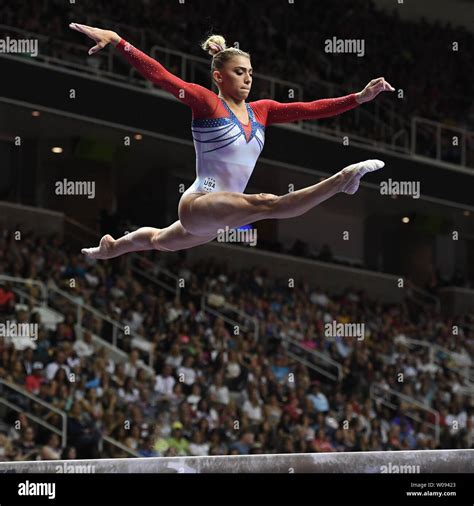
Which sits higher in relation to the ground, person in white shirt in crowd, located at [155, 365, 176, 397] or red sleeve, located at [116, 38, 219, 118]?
red sleeve, located at [116, 38, 219, 118]

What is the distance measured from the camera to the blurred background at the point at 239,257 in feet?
43.4

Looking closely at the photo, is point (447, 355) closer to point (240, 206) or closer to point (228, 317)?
point (228, 317)

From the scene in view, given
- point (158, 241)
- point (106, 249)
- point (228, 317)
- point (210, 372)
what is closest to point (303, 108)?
point (158, 241)

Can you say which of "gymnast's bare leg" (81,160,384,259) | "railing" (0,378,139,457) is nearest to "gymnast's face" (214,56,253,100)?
"gymnast's bare leg" (81,160,384,259)

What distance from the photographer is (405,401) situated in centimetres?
1573

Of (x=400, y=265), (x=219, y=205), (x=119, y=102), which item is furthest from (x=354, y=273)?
(x=219, y=205)

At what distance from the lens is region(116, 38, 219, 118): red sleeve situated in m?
6.24

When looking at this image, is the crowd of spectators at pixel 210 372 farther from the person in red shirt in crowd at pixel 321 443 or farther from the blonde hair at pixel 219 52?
the blonde hair at pixel 219 52

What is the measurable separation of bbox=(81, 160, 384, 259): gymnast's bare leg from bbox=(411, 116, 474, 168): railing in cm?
1215

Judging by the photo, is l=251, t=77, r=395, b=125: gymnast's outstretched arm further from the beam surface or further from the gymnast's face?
the beam surface

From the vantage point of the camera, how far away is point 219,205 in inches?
250

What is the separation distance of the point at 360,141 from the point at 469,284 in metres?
4.63

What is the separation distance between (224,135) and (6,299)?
7.66 meters

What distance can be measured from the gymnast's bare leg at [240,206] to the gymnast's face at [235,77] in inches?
26.7
